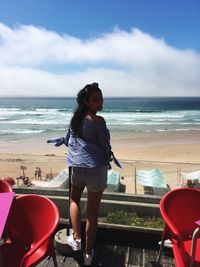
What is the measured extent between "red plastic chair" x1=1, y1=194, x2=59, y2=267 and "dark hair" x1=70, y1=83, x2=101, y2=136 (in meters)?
0.67

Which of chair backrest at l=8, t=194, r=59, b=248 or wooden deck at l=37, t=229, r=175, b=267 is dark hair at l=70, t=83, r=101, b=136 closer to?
chair backrest at l=8, t=194, r=59, b=248

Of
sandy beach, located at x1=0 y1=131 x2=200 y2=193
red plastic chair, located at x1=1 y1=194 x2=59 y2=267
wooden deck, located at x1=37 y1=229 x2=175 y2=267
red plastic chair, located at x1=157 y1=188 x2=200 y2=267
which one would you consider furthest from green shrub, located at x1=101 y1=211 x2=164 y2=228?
sandy beach, located at x1=0 y1=131 x2=200 y2=193

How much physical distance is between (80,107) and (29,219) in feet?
3.28

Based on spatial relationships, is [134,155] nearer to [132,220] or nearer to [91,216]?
[132,220]

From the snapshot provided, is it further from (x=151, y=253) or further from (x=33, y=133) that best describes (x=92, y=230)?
(x=33, y=133)

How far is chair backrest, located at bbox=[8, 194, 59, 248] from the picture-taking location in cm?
245

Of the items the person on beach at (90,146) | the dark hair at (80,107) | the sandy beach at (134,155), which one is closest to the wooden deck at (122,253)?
the person on beach at (90,146)

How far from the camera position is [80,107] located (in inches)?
113

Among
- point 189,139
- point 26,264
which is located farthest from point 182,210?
point 189,139

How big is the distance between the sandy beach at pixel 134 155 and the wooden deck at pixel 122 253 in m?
4.80

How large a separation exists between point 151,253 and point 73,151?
1262 millimetres

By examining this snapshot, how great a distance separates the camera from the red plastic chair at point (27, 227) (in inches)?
95.1

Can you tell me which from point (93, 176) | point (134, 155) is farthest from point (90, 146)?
point (134, 155)

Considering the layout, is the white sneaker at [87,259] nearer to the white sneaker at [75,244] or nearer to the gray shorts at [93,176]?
the white sneaker at [75,244]
